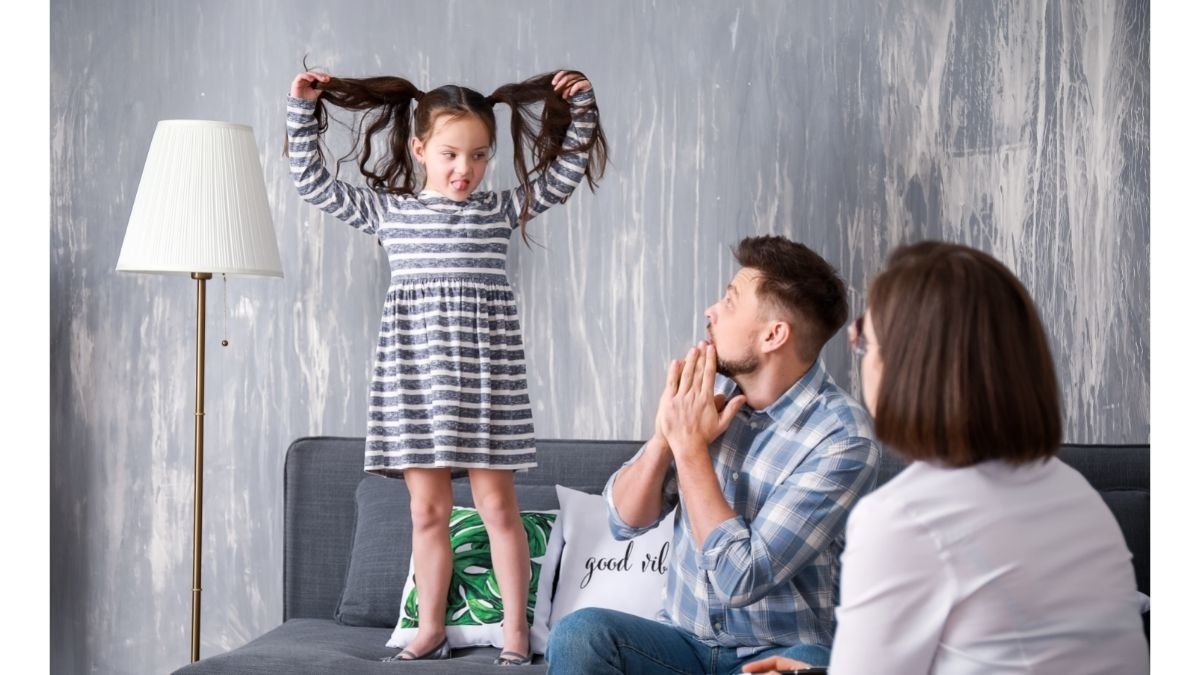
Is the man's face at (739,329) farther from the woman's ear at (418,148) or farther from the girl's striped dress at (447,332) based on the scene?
the woman's ear at (418,148)

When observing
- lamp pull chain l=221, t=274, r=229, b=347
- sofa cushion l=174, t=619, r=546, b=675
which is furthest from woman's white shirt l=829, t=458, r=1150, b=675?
lamp pull chain l=221, t=274, r=229, b=347

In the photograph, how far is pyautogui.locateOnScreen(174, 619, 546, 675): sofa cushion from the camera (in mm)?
2098

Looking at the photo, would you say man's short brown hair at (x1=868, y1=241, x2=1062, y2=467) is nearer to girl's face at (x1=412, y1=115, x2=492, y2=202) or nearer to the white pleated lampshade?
girl's face at (x1=412, y1=115, x2=492, y2=202)

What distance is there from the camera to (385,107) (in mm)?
2557

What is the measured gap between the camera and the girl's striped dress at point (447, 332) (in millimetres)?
2305

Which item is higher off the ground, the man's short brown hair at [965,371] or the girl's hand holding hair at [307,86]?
the girl's hand holding hair at [307,86]

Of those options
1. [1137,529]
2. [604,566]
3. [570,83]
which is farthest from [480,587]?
[1137,529]

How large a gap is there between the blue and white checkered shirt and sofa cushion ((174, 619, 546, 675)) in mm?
466

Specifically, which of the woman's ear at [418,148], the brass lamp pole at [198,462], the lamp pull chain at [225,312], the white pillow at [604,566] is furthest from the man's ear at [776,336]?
the lamp pull chain at [225,312]

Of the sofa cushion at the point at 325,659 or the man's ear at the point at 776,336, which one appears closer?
the man's ear at the point at 776,336

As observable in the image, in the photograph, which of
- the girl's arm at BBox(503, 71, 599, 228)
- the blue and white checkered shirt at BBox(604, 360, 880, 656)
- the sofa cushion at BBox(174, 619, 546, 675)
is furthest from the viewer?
the girl's arm at BBox(503, 71, 599, 228)

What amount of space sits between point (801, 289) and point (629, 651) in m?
0.65

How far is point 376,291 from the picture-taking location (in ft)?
9.62
